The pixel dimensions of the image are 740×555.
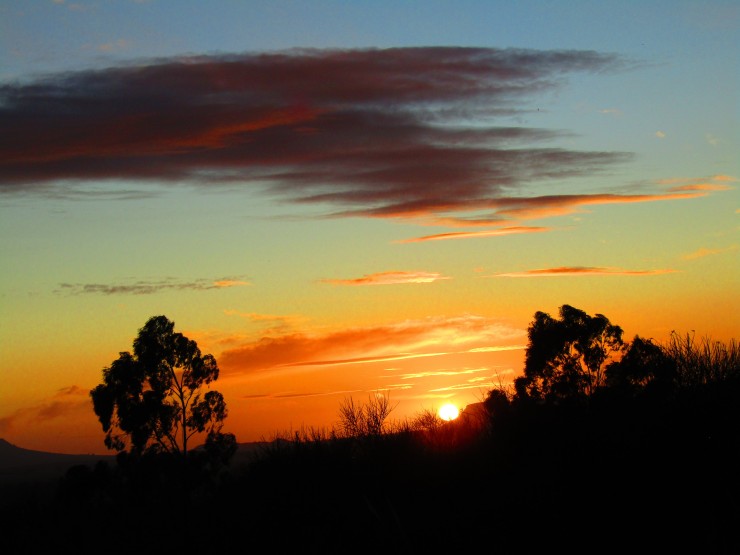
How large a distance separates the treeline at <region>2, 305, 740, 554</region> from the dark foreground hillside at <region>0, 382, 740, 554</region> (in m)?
0.03

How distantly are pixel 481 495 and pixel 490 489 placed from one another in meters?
0.26

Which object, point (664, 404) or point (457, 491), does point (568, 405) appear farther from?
point (457, 491)

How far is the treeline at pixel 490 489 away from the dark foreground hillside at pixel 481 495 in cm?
3

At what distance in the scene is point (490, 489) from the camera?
16.6 metres

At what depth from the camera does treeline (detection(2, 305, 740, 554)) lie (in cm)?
1377

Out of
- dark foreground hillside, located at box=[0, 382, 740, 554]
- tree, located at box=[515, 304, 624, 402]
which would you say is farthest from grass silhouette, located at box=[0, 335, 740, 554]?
tree, located at box=[515, 304, 624, 402]

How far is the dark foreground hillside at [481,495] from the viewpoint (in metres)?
13.7

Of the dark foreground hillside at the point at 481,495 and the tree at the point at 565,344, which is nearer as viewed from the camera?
the dark foreground hillside at the point at 481,495

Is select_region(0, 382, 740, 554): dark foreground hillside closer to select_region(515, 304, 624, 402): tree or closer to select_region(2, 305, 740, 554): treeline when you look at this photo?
select_region(2, 305, 740, 554): treeline

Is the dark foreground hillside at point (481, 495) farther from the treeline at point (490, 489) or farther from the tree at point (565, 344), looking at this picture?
the tree at point (565, 344)

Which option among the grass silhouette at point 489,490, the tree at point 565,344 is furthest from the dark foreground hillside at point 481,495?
the tree at point 565,344

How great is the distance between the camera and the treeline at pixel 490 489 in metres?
13.8

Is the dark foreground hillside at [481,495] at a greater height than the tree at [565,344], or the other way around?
the tree at [565,344]

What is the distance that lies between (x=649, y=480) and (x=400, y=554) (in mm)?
4289
